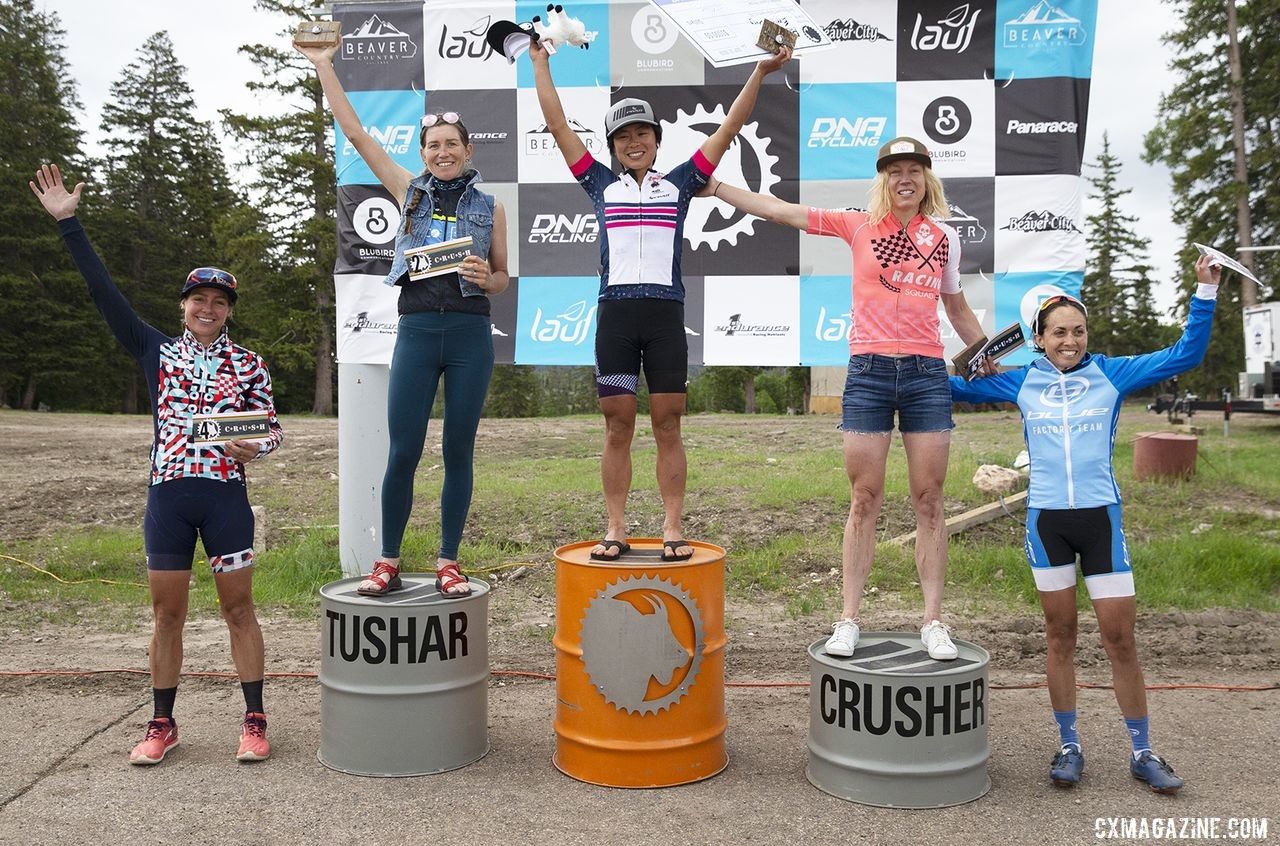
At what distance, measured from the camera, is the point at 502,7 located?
5.88 metres

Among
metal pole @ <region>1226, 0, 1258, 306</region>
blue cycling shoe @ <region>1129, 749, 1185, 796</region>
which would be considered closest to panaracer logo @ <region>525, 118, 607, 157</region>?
blue cycling shoe @ <region>1129, 749, 1185, 796</region>

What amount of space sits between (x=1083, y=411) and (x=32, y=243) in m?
34.8

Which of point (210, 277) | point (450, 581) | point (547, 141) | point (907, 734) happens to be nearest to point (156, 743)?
point (450, 581)

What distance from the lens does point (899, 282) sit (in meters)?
3.70

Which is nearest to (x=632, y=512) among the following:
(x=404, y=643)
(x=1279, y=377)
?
(x=404, y=643)

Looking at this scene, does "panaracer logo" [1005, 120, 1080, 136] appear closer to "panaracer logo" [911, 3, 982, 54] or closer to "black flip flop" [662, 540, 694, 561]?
"panaracer logo" [911, 3, 982, 54]

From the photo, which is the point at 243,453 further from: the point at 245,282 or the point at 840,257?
the point at 245,282

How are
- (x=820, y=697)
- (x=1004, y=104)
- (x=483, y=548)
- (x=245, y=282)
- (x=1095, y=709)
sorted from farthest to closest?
1. (x=245, y=282)
2. (x=483, y=548)
3. (x=1004, y=104)
4. (x=1095, y=709)
5. (x=820, y=697)

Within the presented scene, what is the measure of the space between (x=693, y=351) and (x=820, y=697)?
113 inches

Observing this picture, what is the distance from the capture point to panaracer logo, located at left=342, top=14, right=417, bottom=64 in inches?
234

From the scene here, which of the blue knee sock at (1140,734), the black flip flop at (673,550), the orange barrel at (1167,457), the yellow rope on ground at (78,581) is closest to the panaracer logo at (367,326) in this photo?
the yellow rope on ground at (78,581)

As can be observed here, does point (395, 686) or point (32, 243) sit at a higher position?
point (32, 243)

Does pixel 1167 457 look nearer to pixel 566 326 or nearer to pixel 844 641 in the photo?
pixel 566 326

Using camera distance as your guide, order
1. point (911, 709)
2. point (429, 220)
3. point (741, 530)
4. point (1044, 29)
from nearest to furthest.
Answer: point (911, 709)
point (429, 220)
point (1044, 29)
point (741, 530)
